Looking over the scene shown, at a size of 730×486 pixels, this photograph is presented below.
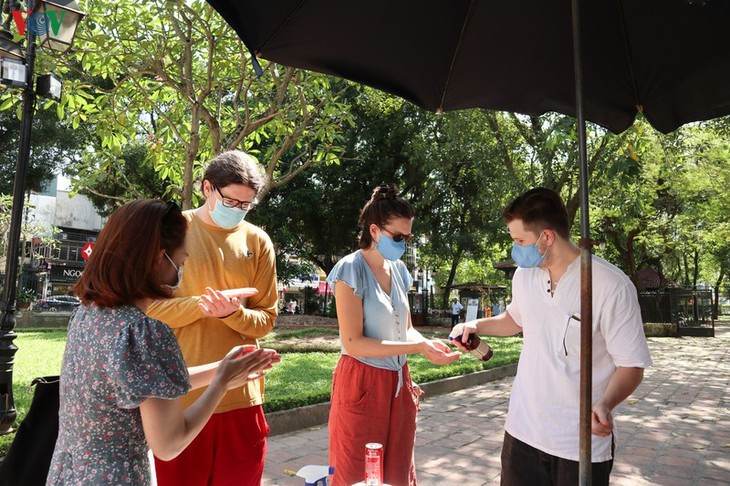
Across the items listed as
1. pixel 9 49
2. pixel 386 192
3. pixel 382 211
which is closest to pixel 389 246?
pixel 382 211

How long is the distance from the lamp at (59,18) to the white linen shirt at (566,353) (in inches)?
235

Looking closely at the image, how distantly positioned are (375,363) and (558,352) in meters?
0.92

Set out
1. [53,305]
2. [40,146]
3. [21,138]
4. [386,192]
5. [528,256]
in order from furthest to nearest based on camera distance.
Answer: [53,305], [40,146], [21,138], [386,192], [528,256]

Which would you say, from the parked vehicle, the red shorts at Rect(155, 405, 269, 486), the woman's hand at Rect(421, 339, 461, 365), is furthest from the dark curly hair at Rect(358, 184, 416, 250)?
the parked vehicle

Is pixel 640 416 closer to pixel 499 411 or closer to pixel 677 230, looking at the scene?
pixel 499 411

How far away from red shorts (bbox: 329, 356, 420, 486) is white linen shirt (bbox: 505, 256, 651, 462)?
1.86 ft

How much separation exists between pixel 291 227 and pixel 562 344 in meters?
25.6

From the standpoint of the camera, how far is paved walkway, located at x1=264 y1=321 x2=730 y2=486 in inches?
191

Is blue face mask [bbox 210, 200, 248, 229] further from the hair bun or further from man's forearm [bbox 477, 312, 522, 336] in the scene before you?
man's forearm [bbox 477, 312, 522, 336]

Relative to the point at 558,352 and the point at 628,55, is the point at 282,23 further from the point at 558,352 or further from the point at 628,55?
the point at 558,352

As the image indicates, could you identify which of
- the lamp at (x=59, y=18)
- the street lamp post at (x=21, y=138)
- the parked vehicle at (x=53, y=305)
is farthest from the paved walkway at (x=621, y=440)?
the parked vehicle at (x=53, y=305)

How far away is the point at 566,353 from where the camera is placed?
7.45 ft

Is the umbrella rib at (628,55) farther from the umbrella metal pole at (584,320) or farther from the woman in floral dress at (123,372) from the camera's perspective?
the woman in floral dress at (123,372)

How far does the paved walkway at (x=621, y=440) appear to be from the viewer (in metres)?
4.86
